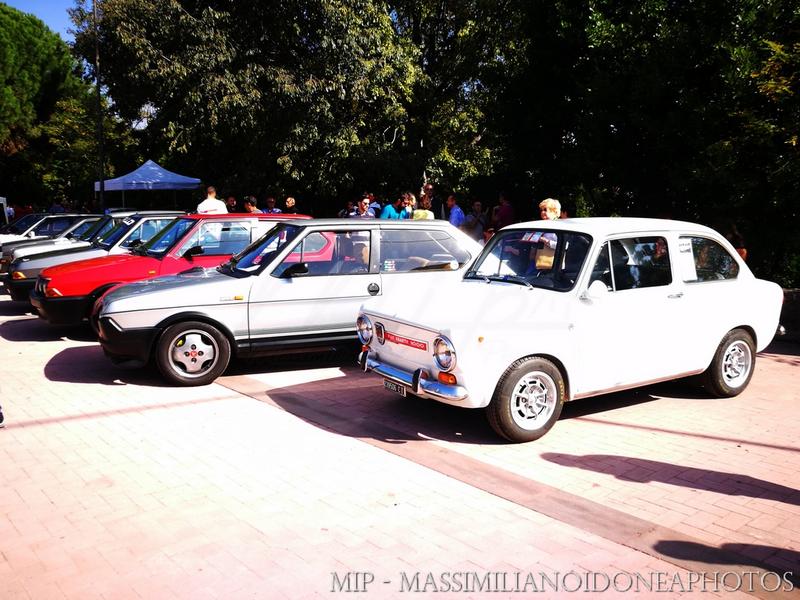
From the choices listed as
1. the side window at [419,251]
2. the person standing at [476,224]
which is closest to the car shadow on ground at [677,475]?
the side window at [419,251]

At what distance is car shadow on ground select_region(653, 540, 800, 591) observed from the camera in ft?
12.9

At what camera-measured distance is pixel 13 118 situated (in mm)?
40125

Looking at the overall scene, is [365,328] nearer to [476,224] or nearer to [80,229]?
[476,224]

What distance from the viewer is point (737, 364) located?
283 inches

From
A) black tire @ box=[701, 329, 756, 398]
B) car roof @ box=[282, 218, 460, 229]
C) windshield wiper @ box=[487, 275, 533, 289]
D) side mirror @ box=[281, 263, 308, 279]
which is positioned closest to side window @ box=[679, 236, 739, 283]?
Result: black tire @ box=[701, 329, 756, 398]

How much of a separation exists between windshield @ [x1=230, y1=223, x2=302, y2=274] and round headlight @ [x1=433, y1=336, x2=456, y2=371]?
3.11 meters

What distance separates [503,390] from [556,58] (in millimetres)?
9998

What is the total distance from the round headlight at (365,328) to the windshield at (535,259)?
1.13m

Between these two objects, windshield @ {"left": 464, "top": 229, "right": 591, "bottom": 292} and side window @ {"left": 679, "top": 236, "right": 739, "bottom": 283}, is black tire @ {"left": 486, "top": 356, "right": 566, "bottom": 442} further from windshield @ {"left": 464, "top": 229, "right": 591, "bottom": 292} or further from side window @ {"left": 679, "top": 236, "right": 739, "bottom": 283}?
side window @ {"left": 679, "top": 236, "right": 739, "bottom": 283}

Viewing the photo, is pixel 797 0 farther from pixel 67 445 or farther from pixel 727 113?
pixel 67 445

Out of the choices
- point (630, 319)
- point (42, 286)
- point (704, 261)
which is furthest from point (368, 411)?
point (42, 286)

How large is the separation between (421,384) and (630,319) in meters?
1.96

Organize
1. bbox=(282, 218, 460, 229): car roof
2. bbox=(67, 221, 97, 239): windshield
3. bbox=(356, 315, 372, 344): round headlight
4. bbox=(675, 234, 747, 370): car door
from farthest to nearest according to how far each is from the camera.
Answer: bbox=(67, 221, 97, 239): windshield, bbox=(282, 218, 460, 229): car roof, bbox=(675, 234, 747, 370): car door, bbox=(356, 315, 372, 344): round headlight

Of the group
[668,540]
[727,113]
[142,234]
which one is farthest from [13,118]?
[668,540]
